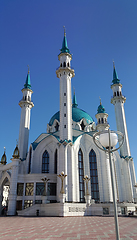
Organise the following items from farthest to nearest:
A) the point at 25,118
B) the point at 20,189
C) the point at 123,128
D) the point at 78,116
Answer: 1. the point at 78,116
2. the point at 25,118
3. the point at 123,128
4. the point at 20,189

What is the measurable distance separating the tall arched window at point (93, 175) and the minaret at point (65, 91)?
5.83 metres

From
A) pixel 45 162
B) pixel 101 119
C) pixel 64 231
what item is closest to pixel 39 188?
pixel 45 162

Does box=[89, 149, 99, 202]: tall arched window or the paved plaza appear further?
box=[89, 149, 99, 202]: tall arched window

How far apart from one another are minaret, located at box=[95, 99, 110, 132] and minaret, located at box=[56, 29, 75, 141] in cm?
1067

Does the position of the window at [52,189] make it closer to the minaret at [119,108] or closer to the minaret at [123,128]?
the minaret at [123,128]

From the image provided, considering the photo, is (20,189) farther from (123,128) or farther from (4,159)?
(123,128)

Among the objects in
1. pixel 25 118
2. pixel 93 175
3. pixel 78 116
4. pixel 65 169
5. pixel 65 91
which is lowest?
pixel 93 175

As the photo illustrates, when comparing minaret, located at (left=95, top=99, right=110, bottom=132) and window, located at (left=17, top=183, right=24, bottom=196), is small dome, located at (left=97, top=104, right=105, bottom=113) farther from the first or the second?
window, located at (left=17, top=183, right=24, bottom=196)

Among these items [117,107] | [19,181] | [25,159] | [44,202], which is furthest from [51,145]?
[117,107]

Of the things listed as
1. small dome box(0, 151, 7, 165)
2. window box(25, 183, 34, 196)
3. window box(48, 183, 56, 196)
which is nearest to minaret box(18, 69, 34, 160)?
small dome box(0, 151, 7, 165)

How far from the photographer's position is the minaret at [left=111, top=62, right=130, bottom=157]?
41500mm

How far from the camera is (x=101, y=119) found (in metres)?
A: 45.8

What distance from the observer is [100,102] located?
159 feet

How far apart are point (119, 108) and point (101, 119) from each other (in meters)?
4.81
